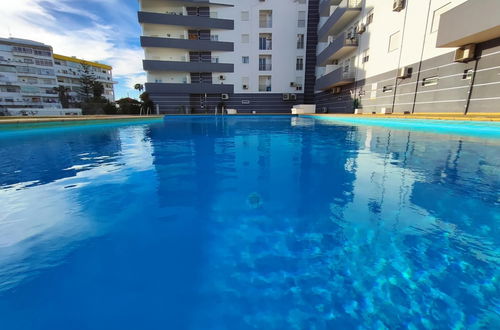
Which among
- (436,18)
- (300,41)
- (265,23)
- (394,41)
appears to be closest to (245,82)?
(265,23)

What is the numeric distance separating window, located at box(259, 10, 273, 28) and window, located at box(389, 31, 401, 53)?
14.8 m

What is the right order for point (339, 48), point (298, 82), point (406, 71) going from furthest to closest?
point (298, 82), point (339, 48), point (406, 71)

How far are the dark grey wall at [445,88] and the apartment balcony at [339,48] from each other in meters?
3.52

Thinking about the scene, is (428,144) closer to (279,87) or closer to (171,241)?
(171,241)

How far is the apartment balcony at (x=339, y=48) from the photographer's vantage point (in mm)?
16891

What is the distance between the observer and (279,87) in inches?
1008

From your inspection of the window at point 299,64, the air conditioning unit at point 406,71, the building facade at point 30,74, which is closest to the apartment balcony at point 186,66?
the window at point 299,64

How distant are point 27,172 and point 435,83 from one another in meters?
14.5

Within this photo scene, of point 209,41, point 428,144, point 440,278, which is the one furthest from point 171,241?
point 209,41

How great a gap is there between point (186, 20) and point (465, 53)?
2291 centimetres

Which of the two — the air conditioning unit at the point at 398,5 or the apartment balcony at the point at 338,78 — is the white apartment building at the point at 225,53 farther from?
the air conditioning unit at the point at 398,5

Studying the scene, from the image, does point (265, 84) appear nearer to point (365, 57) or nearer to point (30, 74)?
point (365, 57)

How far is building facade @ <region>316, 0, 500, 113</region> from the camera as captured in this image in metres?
8.08

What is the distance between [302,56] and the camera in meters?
25.2
